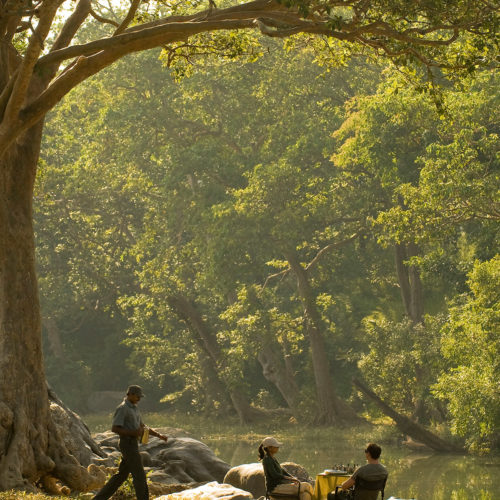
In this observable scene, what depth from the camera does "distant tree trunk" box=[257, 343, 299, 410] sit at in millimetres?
40625

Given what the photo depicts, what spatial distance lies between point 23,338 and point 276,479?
192 inches

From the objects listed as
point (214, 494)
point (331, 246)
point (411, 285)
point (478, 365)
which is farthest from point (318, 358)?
point (214, 494)

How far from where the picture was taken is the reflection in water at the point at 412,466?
2183cm

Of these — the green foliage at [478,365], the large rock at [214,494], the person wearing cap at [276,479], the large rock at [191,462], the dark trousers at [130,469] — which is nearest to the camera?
the person wearing cap at [276,479]

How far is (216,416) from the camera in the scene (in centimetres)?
4306

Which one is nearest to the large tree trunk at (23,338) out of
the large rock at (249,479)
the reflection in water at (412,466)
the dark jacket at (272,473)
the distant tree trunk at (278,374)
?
the large rock at (249,479)

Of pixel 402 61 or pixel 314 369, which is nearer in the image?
pixel 402 61

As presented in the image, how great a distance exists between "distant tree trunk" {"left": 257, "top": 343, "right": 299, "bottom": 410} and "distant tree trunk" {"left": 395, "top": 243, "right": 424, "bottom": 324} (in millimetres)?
5932

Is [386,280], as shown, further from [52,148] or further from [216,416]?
[52,148]

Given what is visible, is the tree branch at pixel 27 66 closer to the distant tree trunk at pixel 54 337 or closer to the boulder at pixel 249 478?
the boulder at pixel 249 478

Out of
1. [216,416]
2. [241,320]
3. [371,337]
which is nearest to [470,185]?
[371,337]

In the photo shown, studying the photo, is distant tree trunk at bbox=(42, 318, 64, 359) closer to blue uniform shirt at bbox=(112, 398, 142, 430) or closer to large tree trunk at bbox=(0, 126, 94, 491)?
large tree trunk at bbox=(0, 126, 94, 491)

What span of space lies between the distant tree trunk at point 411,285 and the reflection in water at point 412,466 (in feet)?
23.4

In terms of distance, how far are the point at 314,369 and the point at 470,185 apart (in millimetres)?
15036
